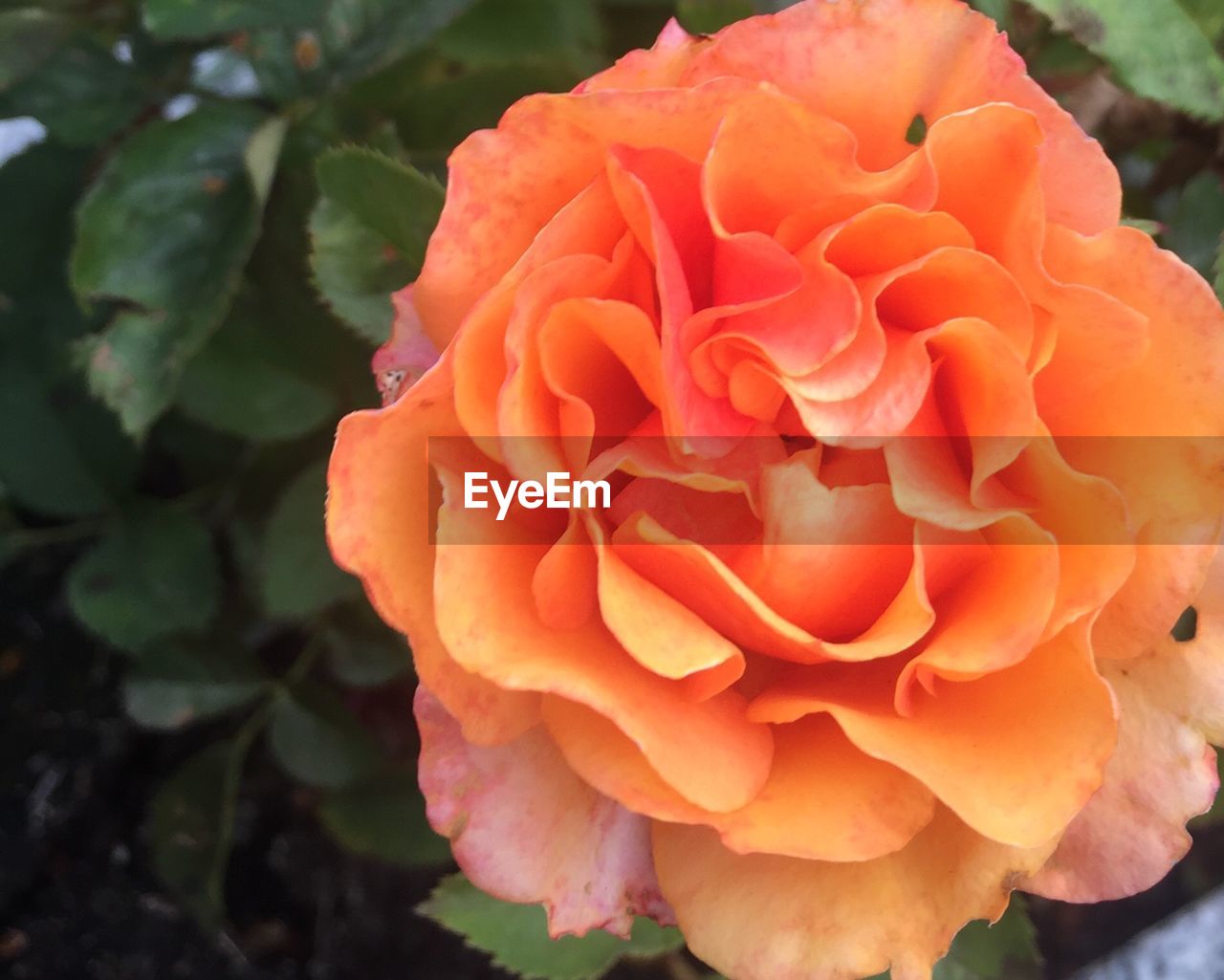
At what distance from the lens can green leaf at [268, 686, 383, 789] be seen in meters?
0.64

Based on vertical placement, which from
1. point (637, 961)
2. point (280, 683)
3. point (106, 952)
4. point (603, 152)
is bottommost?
point (106, 952)

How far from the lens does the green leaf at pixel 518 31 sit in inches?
23.3

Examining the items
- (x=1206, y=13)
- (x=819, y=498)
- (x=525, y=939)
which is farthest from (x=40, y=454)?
(x=1206, y=13)

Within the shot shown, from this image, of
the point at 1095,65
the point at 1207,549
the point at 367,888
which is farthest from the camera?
→ the point at 367,888

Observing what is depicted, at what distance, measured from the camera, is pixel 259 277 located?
592 mm

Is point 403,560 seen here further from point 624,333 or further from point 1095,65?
point 1095,65

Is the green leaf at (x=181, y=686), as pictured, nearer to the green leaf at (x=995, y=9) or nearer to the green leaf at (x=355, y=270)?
the green leaf at (x=355, y=270)

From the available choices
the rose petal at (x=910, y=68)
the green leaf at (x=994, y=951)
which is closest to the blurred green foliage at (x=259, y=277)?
the green leaf at (x=994, y=951)

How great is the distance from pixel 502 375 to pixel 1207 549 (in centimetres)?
19

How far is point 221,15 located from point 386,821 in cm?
46

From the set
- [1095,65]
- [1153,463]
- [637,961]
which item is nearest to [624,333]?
[1153,463]

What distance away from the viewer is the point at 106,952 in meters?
0.74

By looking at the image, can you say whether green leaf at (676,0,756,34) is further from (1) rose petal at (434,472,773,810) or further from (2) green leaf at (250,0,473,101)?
(1) rose petal at (434,472,773,810)

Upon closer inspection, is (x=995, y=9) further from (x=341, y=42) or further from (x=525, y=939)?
(x=525, y=939)
